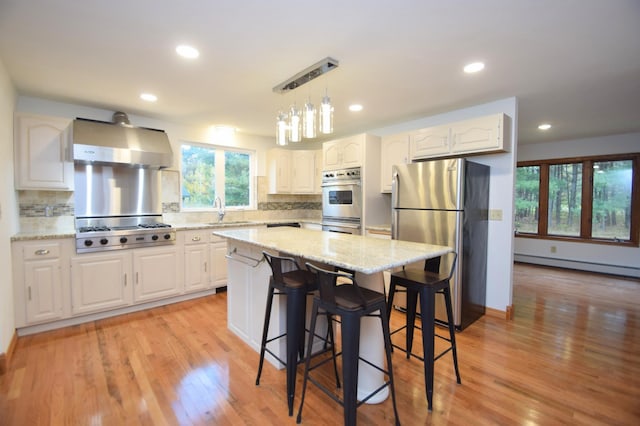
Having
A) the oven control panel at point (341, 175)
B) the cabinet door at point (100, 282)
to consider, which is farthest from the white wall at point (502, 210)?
the cabinet door at point (100, 282)

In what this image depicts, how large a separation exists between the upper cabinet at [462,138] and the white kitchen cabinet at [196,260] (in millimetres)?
2842

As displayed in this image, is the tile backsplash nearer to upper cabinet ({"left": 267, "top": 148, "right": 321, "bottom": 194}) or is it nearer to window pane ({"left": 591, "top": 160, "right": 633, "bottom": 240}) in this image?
upper cabinet ({"left": 267, "top": 148, "right": 321, "bottom": 194})

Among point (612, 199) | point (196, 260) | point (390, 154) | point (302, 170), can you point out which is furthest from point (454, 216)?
point (612, 199)

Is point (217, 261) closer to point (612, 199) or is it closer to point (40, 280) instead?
point (40, 280)

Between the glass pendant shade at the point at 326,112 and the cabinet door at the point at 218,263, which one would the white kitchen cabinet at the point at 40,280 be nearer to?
the cabinet door at the point at 218,263

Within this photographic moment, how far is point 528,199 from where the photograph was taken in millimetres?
5871

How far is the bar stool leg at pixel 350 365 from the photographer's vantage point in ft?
4.78

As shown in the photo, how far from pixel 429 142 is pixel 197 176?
325 cm

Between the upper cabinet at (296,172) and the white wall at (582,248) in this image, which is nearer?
the white wall at (582,248)

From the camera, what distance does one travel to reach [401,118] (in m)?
3.90

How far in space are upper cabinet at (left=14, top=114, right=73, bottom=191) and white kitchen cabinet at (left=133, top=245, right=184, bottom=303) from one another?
3.48 ft

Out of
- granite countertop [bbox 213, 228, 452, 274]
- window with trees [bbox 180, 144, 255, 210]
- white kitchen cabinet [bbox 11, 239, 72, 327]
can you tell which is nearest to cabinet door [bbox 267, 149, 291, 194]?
window with trees [bbox 180, 144, 255, 210]

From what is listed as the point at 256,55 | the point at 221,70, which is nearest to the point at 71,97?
the point at 221,70

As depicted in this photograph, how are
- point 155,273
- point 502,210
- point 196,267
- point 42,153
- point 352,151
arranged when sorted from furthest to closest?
point 352,151, point 196,267, point 155,273, point 502,210, point 42,153
